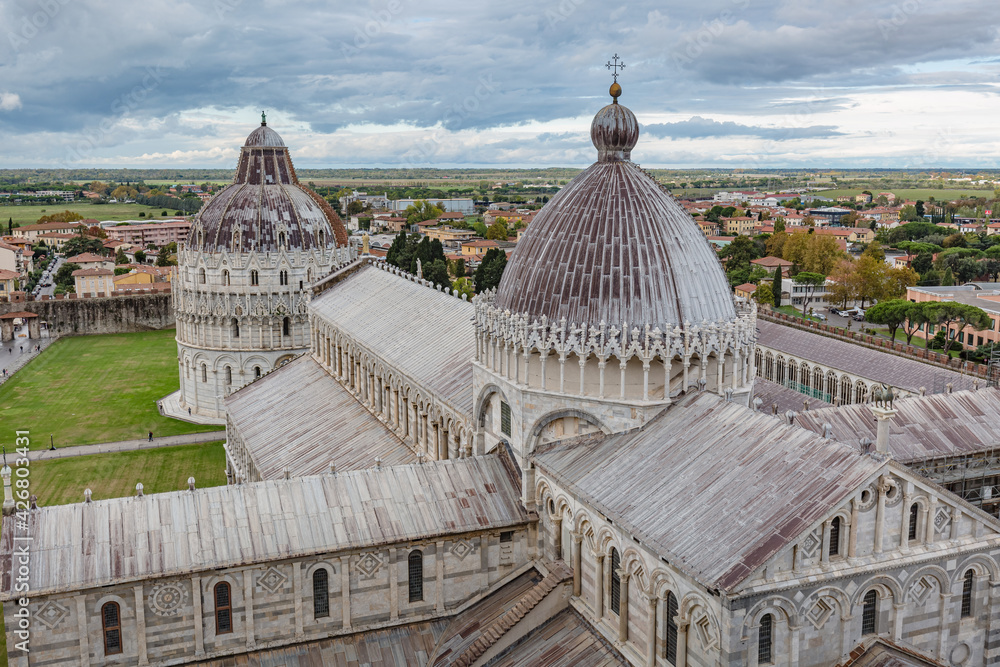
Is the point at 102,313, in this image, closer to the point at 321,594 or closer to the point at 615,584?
the point at 321,594

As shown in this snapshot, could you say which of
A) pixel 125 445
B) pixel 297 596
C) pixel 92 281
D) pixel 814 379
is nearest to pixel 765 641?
pixel 297 596

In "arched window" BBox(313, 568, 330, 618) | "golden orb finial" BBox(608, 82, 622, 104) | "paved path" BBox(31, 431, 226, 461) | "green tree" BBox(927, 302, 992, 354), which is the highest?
"golden orb finial" BBox(608, 82, 622, 104)

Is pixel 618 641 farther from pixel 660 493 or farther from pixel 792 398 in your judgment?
pixel 792 398

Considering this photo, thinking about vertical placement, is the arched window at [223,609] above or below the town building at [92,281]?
above

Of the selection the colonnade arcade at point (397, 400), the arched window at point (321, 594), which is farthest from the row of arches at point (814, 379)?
the arched window at point (321, 594)

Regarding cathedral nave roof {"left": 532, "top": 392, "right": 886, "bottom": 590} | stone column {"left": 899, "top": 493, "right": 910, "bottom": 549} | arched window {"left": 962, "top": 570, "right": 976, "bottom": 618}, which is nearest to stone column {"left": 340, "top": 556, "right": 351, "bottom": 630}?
cathedral nave roof {"left": 532, "top": 392, "right": 886, "bottom": 590}

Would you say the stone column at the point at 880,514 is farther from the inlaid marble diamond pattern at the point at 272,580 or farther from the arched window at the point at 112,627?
the arched window at the point at 112,627

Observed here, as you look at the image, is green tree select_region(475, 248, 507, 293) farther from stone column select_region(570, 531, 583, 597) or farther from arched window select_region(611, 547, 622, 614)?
arched window select_region(611, 547, 622, 614)
